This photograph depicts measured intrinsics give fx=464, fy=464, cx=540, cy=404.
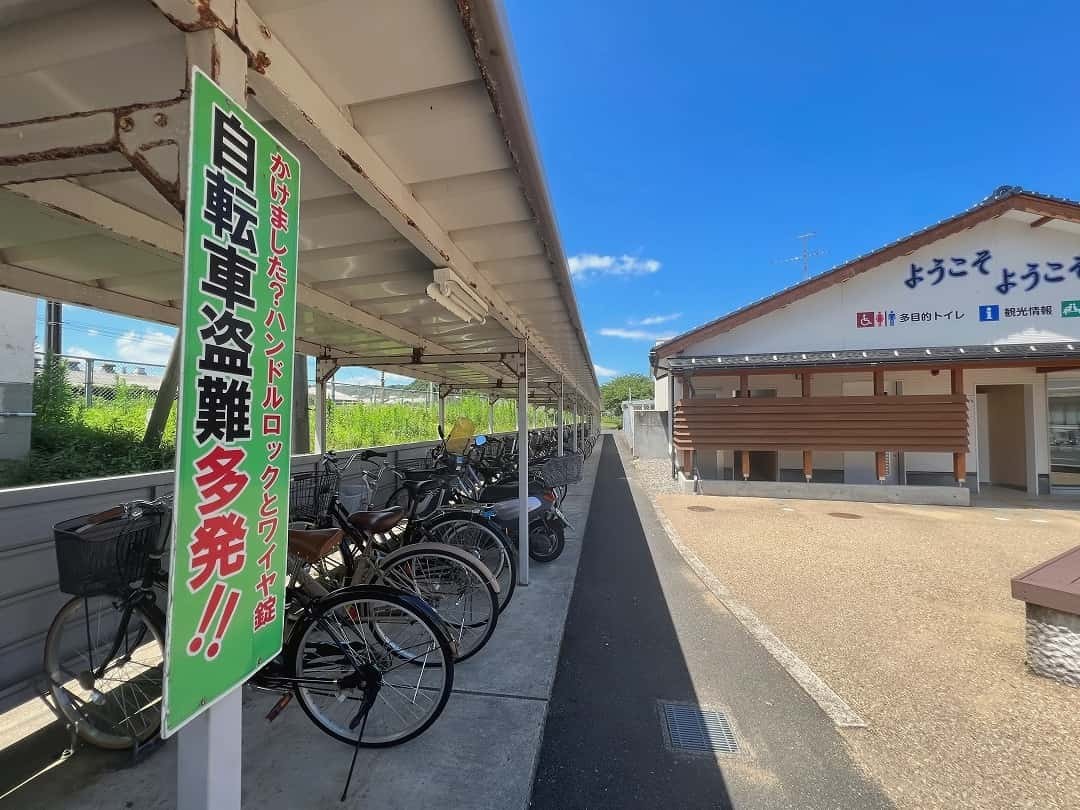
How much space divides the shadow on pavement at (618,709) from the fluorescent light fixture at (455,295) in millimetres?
2403

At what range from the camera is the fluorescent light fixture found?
8.72ft

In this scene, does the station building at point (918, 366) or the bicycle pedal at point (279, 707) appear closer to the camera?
the bicycle pedal at point (279, 707)

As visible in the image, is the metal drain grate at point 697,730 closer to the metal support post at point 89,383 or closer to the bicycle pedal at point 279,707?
the bicycle pedal at point 279,707

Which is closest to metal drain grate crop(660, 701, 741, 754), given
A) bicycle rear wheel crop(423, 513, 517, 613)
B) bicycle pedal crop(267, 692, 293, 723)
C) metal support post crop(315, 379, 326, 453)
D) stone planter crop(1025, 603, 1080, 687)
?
bicycle rear wheel crop(423, 513, 517, 613)

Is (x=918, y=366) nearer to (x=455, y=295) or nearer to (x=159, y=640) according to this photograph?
(x=455, y=295)

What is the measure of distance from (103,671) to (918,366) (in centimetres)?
1107

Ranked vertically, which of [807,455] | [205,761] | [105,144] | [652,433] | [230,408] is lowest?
[205,761]

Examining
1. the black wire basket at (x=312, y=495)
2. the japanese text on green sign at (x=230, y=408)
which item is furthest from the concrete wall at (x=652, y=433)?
the japanese text on green sign at (x=230, y=408)

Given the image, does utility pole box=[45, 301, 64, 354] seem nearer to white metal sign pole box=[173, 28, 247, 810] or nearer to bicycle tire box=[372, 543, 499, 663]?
bicycle tire box=[372, 543, 499, 663]

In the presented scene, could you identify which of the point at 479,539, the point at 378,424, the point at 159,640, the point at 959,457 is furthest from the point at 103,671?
the point at 959,457

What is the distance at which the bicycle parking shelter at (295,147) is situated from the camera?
1173mm

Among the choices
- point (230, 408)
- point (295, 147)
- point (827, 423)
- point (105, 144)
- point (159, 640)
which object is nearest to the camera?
point (230, 408)

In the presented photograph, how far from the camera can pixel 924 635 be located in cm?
340

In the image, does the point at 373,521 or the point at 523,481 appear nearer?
the point at 373,521
